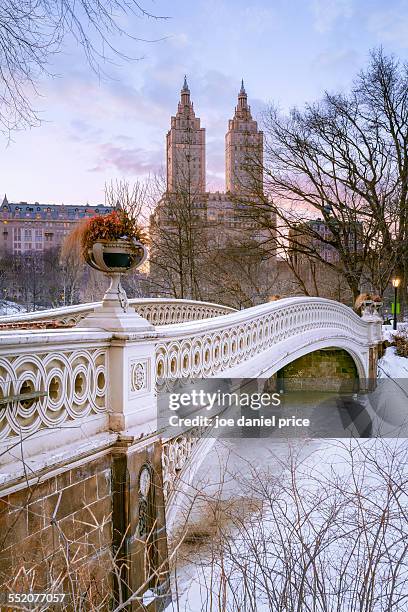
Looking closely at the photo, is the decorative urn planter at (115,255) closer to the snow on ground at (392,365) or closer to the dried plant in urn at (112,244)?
the dried plant in urn at (112,244)

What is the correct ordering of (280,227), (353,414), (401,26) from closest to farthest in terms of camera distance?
(353,414) < (401,26) < (280,227)

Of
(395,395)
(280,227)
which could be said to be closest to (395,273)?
(280,227)

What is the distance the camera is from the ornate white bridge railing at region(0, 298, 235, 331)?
336 inches

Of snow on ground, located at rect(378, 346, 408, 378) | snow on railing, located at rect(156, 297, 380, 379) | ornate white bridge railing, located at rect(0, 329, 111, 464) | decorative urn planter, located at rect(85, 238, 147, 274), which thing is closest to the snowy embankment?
snow on ground, located at rect(378, 346, 408, 378)

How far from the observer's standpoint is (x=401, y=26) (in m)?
21.8

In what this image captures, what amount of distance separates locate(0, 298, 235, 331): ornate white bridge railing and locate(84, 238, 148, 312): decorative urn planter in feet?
12.7

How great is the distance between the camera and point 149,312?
12.7 metres

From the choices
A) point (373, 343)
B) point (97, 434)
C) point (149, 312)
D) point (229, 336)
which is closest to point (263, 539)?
point (97, 434)

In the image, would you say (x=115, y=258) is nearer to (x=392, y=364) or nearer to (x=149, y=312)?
(x=149, y=312)

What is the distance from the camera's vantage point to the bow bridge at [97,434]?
2.98 metres

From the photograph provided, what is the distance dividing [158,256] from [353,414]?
8.46 metres

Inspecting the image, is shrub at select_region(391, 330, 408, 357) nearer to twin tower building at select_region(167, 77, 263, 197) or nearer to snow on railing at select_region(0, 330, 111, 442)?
twin tower building at select_region(167, 77, 263, 197)

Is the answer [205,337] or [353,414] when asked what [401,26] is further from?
→ [205,337]

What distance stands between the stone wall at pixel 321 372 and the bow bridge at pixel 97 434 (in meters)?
13.7
